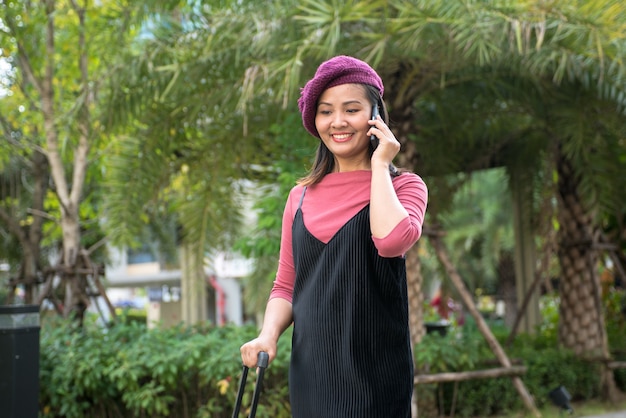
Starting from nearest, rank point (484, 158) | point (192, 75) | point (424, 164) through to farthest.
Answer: point (192, 75) < point (424, 164) < point (484, 158)

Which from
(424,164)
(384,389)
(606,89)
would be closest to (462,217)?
(424,164)

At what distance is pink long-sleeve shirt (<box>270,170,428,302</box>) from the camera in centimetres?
187

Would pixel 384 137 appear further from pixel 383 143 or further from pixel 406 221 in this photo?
pixel 406 221

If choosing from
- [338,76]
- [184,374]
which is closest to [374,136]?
[338,76]

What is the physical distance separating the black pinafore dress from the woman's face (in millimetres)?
191

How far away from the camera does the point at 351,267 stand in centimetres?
193

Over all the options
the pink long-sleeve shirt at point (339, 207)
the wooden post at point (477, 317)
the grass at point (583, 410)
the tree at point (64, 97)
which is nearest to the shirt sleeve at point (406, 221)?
the pink long-sleeve shirt at point (339, 207)

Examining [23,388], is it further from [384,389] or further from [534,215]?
[534,215]

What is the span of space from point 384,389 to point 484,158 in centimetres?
680

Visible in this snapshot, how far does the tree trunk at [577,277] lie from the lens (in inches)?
301

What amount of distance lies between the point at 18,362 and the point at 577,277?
5366mm

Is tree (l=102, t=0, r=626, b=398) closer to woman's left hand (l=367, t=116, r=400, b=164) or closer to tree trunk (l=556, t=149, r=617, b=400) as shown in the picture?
tree trunk (l=556, t=149, r=617, b=400)

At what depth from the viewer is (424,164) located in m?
7.82

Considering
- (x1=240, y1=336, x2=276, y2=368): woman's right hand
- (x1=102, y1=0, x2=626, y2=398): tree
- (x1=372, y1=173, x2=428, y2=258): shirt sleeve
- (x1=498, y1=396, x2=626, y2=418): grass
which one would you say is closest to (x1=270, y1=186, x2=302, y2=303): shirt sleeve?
(x1=240, y1=336, x2=276, y2=368): woman's right hand
